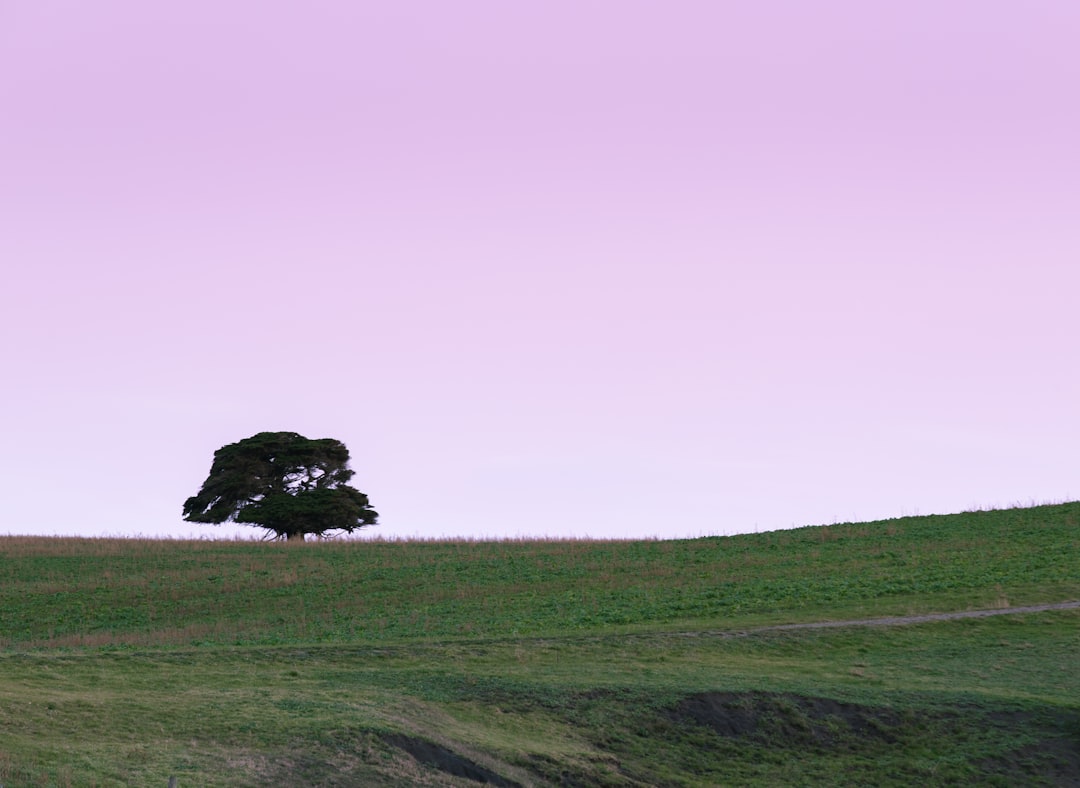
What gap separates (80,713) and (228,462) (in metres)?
53.4

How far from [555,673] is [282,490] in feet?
160

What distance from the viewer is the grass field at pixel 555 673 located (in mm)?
18984

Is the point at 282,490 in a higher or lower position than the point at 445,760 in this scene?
higher

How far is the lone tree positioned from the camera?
70438mm

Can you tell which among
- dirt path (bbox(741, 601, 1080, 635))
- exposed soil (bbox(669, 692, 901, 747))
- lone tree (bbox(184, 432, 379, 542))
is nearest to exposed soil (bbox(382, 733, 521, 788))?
exposed soil (bbox(669, 692, 901, 747))

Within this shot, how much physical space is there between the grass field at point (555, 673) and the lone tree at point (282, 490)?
22808mm

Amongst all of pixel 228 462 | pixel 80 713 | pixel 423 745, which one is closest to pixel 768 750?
pixel 423 745

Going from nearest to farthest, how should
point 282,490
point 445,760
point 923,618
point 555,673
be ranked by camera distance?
1. point 445,760
2. point 555,673
3. point 923,618
4. point 282,490

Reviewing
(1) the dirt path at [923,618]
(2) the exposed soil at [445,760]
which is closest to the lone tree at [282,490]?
(1) the dirt path at [923,618]

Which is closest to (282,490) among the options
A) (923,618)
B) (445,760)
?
(923,618)

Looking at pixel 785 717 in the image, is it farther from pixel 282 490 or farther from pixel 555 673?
pixel 282 490

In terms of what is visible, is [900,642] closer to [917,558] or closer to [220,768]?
[917,558]

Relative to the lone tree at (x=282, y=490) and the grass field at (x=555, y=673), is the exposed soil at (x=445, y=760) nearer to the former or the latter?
the grass field at (x=555, y=673)

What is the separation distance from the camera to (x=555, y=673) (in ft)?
83.5
